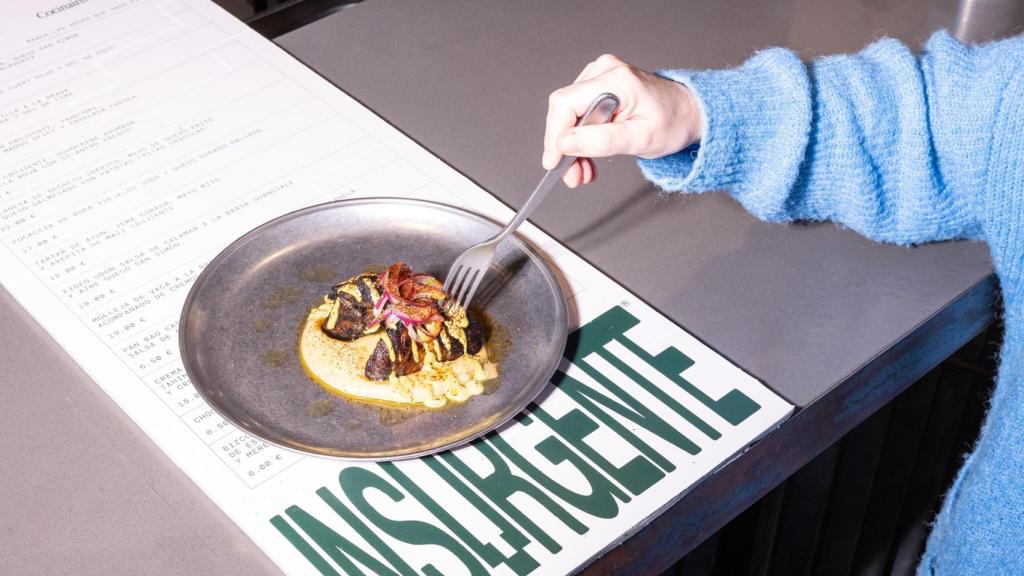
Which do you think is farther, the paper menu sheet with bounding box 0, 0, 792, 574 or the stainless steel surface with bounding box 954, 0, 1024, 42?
the stainless steel surface with bounding box 954, 0, 1024, 42

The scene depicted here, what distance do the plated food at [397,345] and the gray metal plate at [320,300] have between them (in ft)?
0.04

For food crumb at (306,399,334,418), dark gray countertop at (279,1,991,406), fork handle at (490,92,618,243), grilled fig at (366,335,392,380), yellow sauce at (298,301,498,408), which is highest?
fork handle at (490,92,618,243)

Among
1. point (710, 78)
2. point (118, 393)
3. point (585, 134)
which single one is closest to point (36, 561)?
point (118, 393)

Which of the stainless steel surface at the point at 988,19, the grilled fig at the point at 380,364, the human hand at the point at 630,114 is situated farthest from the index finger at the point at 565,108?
the stainless steel surface at the point at 988,19

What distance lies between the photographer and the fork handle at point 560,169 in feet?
3.18

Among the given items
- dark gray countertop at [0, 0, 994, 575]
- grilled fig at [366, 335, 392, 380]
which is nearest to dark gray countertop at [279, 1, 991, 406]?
dark gray countertop at [0, 0, 994, 575]

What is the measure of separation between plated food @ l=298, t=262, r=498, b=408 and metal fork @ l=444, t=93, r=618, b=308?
0.03 meters

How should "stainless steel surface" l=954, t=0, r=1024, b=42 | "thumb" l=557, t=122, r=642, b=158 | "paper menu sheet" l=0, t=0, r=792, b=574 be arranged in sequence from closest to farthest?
"paper menu sheet" l=0, t=0, r=792, b=574 < "thumb" l=557, t=122, r=642, b=158 < "stainless steel surface" l=954, t=0, r=1024, b=42

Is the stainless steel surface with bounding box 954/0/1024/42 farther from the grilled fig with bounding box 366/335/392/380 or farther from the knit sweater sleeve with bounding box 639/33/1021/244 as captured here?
the grilled fig with bounding box 366/335/392/380

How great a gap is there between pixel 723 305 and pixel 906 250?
0.66 ft

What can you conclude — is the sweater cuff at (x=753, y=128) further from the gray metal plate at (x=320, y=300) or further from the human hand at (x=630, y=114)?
the gray metal plate at (x=320, y=300)

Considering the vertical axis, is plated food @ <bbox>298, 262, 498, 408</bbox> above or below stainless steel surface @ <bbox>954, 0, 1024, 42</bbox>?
below

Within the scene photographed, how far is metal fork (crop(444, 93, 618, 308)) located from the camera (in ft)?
3.20

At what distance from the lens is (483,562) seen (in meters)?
0.79
